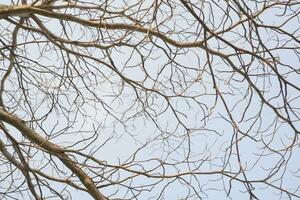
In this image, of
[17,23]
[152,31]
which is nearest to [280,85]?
[152,31]

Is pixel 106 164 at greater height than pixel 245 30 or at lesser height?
lesser

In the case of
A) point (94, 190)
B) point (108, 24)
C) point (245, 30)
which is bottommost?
point (94, 190)

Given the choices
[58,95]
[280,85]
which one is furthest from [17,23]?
[280,85]

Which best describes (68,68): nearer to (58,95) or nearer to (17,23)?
(58,95)

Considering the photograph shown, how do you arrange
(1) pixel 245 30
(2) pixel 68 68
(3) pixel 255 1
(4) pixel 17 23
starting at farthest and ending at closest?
1. (2) pixel 68 68
2. (4) pixel 17 23
3. (3) pixel 255 1
4. (1) pixel 245 30

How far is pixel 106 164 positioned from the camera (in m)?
4.35

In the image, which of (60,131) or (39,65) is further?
(39,65)

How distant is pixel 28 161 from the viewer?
450cm

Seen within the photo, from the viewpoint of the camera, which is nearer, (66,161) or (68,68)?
(66,161)

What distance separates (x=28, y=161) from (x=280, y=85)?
2183mm

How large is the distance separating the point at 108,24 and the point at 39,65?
3.07 feet

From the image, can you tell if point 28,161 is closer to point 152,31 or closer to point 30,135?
point 30,135

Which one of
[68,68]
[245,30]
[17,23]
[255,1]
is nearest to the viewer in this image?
[245,30]

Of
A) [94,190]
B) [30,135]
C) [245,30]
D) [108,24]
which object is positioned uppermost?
[108,24]
